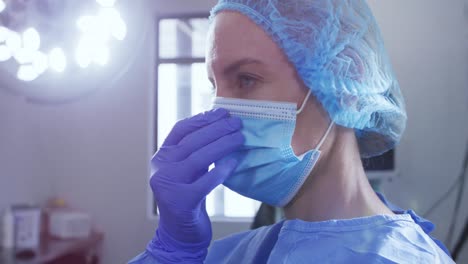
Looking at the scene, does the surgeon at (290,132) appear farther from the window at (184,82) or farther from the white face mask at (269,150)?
the window at (184,82)

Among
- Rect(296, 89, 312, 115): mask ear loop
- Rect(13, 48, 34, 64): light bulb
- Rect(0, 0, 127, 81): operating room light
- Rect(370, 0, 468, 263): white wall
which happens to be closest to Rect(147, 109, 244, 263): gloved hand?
Rect(296, 89, 312, 115): mask ear loop

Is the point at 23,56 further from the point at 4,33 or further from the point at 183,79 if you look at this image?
the point at 183,79

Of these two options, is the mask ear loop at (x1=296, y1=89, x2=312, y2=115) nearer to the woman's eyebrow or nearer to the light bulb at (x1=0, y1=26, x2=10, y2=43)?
the woman's eyebrow

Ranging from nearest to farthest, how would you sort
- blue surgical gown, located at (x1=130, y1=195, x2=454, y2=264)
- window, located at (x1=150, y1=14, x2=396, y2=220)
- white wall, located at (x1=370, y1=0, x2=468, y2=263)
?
blue surgical gown, located at (x1=130, y1=195, x2=454, y2=264) → white wall, located at (x1=370, y1=0, x2=468, y2=263) → window, located at (x1=150, y1=14, x2=396, y2=220)

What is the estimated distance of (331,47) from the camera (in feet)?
2.69

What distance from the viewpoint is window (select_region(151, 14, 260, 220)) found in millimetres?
1789

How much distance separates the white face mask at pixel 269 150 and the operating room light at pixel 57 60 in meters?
1.09

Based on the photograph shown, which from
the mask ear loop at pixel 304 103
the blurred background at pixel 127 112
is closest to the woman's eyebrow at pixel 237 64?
the mask ear loop at pixel 304 103

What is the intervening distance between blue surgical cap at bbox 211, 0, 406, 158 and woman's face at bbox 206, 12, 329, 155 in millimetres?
18

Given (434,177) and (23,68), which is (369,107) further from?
(23,68)

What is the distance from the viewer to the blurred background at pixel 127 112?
144 cm

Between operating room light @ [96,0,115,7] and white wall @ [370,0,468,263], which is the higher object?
operating room light @ [96,0,115,7]

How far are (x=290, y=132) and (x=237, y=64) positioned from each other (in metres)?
0.16

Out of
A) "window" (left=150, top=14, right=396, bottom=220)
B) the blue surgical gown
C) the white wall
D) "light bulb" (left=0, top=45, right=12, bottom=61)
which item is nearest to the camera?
the blue surgical gown
